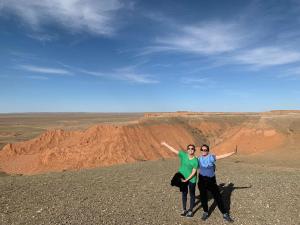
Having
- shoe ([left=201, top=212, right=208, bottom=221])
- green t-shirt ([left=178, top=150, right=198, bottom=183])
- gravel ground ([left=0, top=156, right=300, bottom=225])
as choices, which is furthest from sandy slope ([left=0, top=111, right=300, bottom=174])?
green t-shirt ([left=178, top=150, right=198, bottom=183])

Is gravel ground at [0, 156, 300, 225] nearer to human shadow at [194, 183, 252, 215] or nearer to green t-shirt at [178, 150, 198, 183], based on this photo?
human shadow at [194, 183, 252, 215]

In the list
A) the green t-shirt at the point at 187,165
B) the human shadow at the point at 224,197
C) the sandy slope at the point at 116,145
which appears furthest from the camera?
the sandy slope at the point at 116,145

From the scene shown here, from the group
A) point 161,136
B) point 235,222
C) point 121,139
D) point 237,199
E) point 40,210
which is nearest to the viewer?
point 235,222

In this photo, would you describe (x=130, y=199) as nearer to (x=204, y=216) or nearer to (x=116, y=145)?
(x=204, y=216)

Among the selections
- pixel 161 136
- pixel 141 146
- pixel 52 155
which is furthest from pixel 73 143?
pixel 161 136

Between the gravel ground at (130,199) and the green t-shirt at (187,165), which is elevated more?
the green t-shirt at (187,165)

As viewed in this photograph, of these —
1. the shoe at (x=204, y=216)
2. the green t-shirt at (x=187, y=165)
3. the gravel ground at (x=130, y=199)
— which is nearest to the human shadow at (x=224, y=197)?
the gravel ground at (x=130, y=199)

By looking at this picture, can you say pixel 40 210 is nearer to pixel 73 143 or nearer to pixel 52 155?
pixel 52 155

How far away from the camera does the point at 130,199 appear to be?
12.3 meters

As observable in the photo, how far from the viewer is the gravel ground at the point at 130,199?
33.4ft

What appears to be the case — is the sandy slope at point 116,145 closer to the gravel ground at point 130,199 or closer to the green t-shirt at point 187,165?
the gravel ground at point 130,199

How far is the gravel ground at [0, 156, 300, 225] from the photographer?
10.2 metres

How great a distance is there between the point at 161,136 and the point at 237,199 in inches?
1536

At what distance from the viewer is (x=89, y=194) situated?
1289 centimetres
